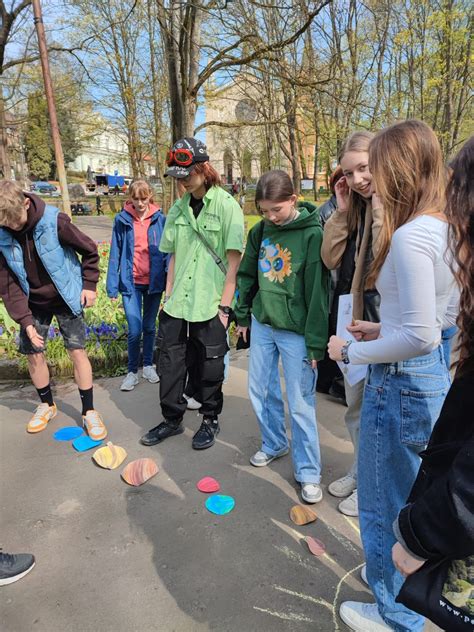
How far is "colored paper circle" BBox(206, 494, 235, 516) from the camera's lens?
2.51 metres

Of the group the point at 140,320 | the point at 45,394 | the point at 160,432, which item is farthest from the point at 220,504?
the point at 140,320

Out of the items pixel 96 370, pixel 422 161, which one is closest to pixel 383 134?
pixel 422 161

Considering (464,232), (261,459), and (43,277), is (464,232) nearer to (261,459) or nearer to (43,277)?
(261,459)

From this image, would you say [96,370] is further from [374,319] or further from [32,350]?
[374,319]

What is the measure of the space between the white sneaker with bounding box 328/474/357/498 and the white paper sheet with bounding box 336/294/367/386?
2.75 feet

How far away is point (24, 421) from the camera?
11.8 feet

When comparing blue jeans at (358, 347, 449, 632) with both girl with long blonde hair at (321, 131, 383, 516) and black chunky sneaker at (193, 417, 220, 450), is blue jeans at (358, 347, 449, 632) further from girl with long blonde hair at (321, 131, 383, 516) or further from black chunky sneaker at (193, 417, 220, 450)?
black chunky sneaker at (193, 417, 220, 450)

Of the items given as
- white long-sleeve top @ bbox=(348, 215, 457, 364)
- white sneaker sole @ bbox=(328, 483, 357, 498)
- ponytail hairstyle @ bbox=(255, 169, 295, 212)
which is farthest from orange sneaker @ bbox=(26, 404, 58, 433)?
white long-sleeve top @ bbox=(348, 215, 457, 364)

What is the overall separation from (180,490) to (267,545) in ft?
2.24

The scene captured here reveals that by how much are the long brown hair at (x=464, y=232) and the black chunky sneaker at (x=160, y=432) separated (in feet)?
8.51

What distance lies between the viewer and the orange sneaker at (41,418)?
341 centimetres

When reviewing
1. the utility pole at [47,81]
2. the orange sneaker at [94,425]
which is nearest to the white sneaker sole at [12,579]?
the orange sneaker at [94,425]

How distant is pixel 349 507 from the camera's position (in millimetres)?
2502

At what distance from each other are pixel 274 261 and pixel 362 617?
69.0 inches
